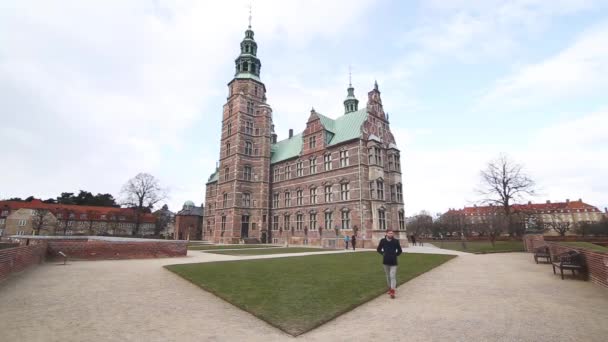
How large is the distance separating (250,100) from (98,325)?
4162cm

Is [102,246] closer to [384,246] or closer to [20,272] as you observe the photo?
[20,272]

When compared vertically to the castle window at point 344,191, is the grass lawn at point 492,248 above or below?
A: below

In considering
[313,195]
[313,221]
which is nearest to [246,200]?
[313,195]

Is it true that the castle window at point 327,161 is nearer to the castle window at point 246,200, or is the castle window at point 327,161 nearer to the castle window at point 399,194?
the castle window at point 399,194

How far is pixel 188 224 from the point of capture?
6169cm

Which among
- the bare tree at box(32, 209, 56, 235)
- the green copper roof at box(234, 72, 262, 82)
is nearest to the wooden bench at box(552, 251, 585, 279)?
the green copper roof at box(234, 72, 262, 82)

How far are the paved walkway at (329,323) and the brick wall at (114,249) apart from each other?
7.89 m

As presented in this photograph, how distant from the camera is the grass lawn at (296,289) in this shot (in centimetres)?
619

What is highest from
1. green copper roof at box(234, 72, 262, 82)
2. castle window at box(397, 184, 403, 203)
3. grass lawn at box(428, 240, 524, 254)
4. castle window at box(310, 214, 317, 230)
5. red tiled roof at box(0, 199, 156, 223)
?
green copper roof at box(234, 72, 262, 82)

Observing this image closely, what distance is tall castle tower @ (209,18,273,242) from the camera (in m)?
41.4

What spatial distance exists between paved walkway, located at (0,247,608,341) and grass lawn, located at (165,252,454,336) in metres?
0.25

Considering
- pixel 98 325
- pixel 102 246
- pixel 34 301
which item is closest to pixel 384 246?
pixel 98 325

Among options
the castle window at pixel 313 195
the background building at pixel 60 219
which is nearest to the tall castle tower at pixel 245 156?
the castle window at pixel 313 195

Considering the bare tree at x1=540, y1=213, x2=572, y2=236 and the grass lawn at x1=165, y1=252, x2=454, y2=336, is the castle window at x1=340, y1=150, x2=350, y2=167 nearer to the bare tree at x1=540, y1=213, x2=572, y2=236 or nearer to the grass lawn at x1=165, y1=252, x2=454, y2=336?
the grass lawn at x1=165, y1=252, x2=454, y2=336
